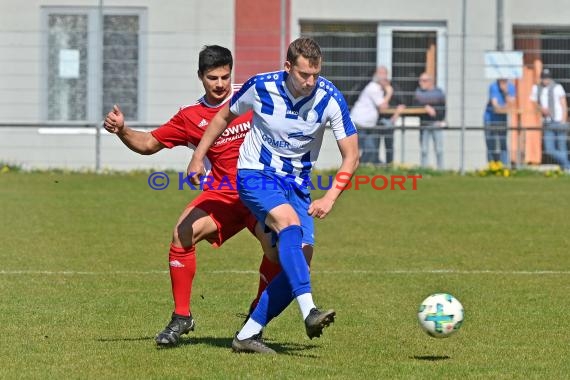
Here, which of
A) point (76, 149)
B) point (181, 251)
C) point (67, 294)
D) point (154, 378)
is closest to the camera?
point (154, 378)

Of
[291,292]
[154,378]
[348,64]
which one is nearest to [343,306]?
[291,292]

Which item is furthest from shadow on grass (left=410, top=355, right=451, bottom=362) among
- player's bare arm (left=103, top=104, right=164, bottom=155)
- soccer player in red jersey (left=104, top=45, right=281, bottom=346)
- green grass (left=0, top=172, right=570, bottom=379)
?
player's bare arm (left=103, top=104, right=164, bottom=155)

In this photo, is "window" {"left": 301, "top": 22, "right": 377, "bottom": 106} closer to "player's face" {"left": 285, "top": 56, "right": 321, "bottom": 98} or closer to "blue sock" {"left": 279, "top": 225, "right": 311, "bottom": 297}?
"player's face" {"left": 285, "top": 56, "right": 321, "bottom": 98}

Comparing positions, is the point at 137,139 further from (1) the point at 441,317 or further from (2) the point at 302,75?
(1) the point at 441,317

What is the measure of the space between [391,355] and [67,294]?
11.6 feet

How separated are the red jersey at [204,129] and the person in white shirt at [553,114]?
48.2 feet

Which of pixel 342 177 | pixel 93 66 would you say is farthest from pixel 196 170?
pixel 93 66

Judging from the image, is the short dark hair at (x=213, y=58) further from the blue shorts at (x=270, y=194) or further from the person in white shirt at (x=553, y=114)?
the person in white shirt at (x=553, y=114)

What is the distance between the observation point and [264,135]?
25.8 ft

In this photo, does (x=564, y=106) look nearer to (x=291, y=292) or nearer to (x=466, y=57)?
(x=466, y=57)

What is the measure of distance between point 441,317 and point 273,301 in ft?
3.10

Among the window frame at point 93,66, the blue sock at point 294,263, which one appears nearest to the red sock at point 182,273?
the blue sock at point 294,263

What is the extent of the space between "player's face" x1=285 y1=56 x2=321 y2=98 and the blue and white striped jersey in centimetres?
9

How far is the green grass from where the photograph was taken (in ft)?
24.3
